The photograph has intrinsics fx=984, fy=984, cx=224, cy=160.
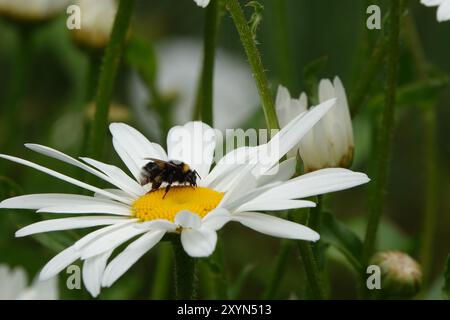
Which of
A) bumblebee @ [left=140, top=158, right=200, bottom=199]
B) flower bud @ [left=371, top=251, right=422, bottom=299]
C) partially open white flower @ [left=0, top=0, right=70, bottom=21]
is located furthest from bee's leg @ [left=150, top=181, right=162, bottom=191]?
partially open white flower @ [left=0, top=0, right=70, bottom=21]

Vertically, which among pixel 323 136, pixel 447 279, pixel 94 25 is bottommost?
pixel 447 279

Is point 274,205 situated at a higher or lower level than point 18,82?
lower

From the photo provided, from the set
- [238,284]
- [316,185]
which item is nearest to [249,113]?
[238,284]

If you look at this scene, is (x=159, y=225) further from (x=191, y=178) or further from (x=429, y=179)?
(x=429, y=179)

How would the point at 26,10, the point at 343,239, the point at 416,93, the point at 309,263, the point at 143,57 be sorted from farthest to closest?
1. the point at 26,10
2. the point at 143,57
3. the point at 416,93
4. the point at 343,239
5. the point at 309,263

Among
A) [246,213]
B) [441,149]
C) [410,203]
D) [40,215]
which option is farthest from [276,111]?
[441,149]

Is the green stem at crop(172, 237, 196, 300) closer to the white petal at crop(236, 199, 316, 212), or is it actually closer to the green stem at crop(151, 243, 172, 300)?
the white petal at crop(236, 199, 316, 212)
